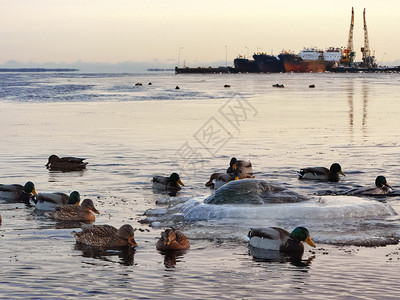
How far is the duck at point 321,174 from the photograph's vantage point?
75.7 ft

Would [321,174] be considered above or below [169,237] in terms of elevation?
below

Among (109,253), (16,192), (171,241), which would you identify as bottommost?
(109,253)

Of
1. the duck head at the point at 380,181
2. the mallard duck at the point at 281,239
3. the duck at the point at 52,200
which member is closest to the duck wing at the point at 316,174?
the duck head at the point at 380,181

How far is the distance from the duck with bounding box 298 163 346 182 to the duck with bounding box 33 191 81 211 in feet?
27.1

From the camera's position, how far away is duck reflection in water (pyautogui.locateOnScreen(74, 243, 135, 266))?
13.1m

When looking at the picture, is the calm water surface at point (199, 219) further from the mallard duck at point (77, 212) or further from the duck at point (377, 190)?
the duck at point (377, 190)

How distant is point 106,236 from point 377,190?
926 centimetres

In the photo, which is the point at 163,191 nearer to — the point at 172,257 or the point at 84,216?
the point at 84,216

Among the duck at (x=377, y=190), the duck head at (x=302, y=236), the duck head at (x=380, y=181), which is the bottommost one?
the duck at (x=377, y=190)

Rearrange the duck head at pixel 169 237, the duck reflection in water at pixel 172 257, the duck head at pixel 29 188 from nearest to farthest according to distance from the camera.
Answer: the duck reflection in water at pixel 172 257 < the duck head at pixel 169 237 < the duck head at pixel 29 188

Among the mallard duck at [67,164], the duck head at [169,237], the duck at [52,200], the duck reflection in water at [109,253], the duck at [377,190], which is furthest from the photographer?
the mallard duck at [67,164]

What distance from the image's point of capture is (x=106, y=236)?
14.2 metres

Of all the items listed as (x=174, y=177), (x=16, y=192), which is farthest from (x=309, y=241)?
(x=16, y=192)

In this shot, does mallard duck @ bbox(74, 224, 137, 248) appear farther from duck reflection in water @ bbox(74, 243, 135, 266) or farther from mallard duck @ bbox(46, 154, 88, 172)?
mallard duck @ bbox(46, 154, 88, 172)
